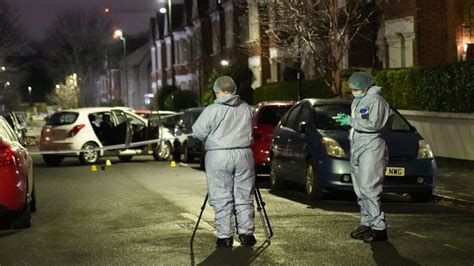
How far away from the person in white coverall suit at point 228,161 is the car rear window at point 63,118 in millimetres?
14880

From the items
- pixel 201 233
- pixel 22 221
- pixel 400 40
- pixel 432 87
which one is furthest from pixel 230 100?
pixel 400 40

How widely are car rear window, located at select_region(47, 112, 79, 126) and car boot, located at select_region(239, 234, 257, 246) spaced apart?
49.0 ft

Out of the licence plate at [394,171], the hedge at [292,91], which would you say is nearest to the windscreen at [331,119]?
the licence plate at [394,171]

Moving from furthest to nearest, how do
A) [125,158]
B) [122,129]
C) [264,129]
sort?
[125,158] < [122,129] < [264,129]

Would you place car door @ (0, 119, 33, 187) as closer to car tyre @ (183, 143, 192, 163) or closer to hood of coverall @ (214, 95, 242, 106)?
hood of coverall @ (214, 95, 242, 106)

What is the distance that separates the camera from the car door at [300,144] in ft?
43.5

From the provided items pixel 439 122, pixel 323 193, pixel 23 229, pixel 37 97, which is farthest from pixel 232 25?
pixel 37 97

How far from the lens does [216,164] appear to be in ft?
28.7

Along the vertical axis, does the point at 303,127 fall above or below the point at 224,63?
below

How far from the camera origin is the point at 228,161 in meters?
8.71

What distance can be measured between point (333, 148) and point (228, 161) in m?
4.09

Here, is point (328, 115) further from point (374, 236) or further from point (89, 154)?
point (89, 154)

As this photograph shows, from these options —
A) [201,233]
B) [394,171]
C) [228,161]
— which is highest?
[228,161]

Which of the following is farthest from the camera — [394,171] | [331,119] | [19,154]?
[331,119]
